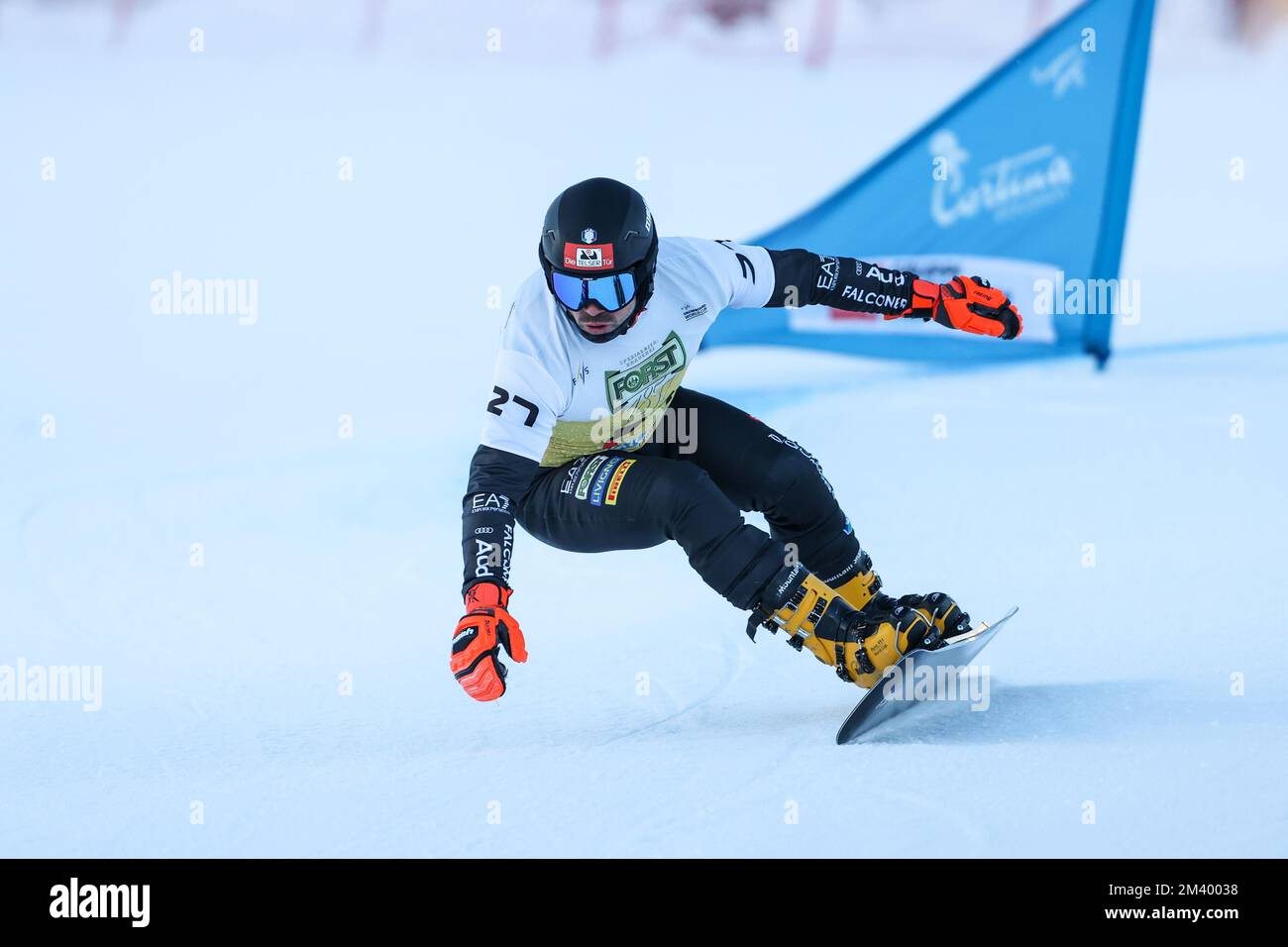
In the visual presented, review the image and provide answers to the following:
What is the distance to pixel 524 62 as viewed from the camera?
12320 mm

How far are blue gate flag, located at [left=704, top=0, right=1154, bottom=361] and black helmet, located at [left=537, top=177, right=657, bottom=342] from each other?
171 inches

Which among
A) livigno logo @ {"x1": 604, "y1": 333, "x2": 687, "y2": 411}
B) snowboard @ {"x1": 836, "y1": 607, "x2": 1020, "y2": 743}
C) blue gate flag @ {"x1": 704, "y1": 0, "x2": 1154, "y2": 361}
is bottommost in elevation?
snowboard @ {"x1": 836, "y1": 607, "x2": 1020, "y2": 743}

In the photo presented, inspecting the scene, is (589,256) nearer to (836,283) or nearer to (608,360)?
(608,360)

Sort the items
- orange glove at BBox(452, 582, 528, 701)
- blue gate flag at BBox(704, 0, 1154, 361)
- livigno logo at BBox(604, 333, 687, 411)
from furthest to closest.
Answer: blue gate flag at BBox(704, 0, 1154, 361), livigno logo at BBox(604, 333, 687, 411), orange glove at BBox(452, 582, 528, 701)

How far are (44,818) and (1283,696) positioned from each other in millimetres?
2841

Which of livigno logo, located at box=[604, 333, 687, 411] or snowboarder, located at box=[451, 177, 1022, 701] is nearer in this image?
snowboarder, located at box=[451, 177, 1022, 701]

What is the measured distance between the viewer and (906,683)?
10.3ft

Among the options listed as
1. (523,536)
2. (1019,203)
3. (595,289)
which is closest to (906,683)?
(595,289)

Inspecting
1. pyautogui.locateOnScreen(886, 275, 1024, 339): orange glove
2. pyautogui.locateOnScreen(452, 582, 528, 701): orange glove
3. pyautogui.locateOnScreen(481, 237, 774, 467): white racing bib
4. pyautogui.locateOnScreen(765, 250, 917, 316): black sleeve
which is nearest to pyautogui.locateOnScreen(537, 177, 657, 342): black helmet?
pyautogui.locateOnScreen(481, 237, 774, 467): white racing bib

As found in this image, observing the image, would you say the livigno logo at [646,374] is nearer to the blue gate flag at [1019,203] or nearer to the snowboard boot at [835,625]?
the snowboard boot at [835,625]

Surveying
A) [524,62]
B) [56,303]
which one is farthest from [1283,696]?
[524,62]

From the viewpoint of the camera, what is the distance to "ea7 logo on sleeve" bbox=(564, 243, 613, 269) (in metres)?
3.03

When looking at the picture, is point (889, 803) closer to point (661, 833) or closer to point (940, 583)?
point (661, 833)

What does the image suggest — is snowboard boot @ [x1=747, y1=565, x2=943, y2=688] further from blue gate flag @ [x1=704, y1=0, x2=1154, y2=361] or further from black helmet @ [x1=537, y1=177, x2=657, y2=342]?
blue gate flag @ [x1=704, y1=0, x2=1154, y2=361]
